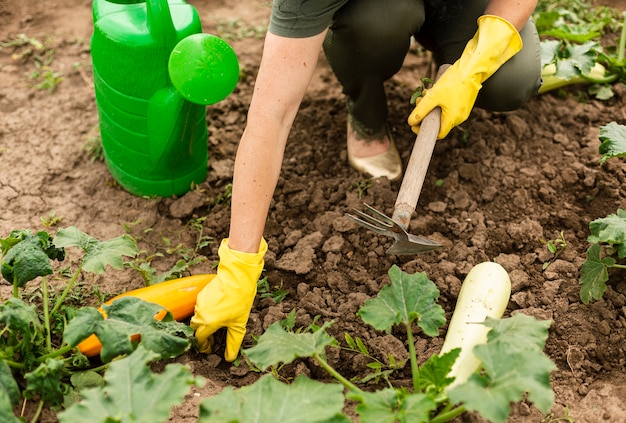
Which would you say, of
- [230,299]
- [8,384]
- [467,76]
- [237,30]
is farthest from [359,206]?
[237,30]

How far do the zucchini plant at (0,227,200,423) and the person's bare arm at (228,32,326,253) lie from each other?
1.16ft

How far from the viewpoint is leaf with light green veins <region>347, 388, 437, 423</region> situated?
1638 millimetres

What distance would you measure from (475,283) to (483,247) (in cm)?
33

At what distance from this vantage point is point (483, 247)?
→ 8.38 feet

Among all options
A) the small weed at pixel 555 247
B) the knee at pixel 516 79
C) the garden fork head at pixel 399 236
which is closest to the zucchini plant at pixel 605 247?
the small weed at pixel 555 247

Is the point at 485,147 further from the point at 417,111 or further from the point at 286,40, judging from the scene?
the point at 286,40

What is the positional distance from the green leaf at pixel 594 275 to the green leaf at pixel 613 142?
11.5 inches

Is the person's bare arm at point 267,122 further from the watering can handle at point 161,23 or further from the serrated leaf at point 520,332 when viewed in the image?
the serrated leaf at point 520,332

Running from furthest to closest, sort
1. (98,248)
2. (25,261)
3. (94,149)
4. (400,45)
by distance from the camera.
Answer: (94,149) → (400,45) → (98,248) → (25,261)

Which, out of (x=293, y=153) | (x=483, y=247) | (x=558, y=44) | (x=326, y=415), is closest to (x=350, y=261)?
(x=483, y=247)

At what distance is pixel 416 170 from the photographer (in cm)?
224

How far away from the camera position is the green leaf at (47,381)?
1.83 metres

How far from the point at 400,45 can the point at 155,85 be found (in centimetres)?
85

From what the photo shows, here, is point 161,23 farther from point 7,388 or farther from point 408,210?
point 7,388
